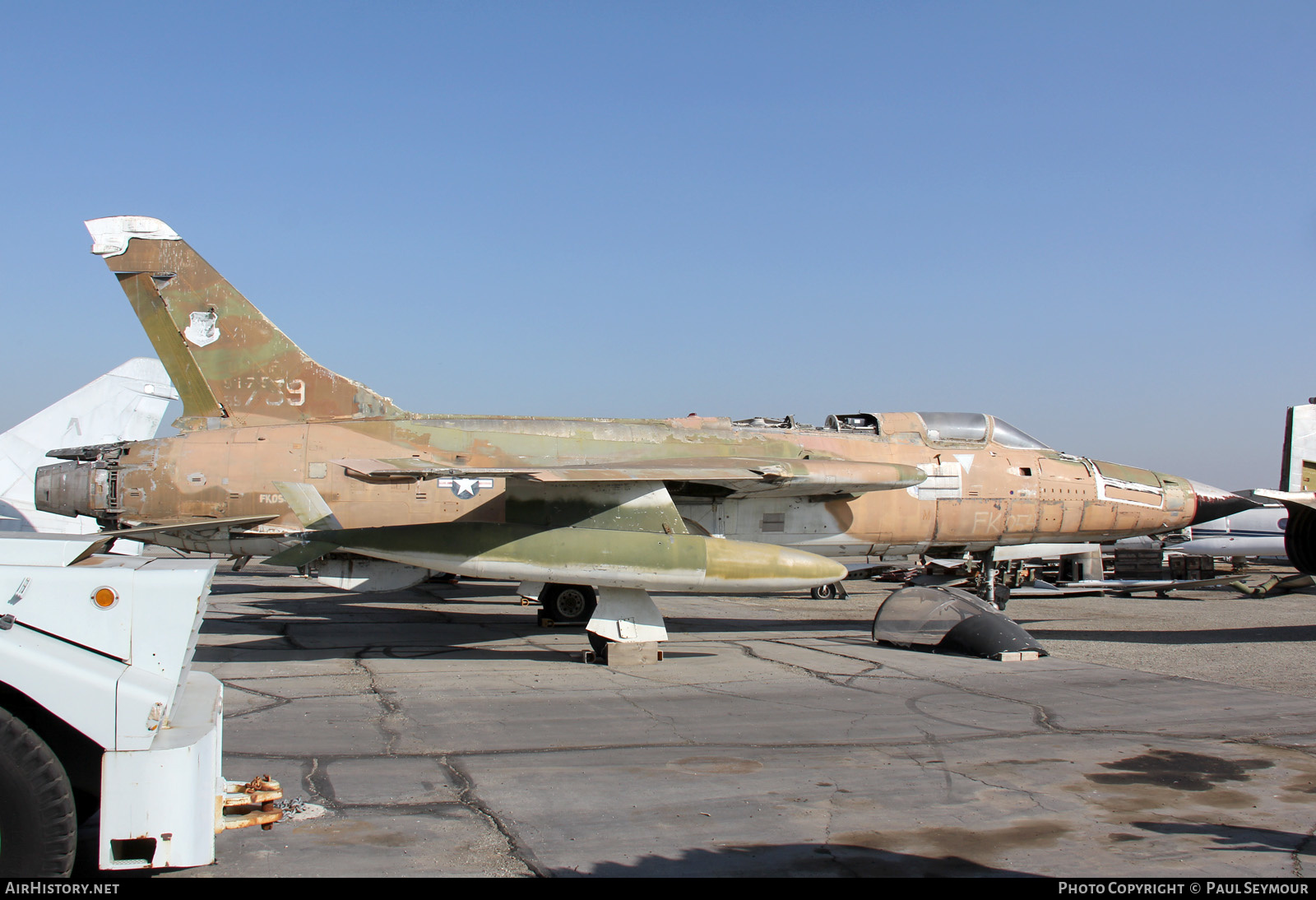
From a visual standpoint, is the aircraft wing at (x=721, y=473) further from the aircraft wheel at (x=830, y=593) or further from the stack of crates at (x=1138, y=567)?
the stack of crates at (x=1138, y=567)

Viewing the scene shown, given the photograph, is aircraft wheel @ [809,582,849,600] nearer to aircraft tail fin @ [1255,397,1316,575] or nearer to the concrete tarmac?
the concrete tarmac

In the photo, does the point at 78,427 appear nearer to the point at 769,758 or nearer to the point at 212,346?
the point at 212,346

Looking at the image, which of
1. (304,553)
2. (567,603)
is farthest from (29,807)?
(567,603)

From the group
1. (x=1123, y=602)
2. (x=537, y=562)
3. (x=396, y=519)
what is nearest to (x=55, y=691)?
(x=537, y=562)

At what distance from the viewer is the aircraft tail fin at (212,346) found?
40.2 feet

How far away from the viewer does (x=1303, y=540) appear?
12234mm

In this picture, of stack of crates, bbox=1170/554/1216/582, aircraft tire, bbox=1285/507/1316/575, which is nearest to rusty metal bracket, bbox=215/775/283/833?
aircraft tire, bbox=1285/507/1316/575

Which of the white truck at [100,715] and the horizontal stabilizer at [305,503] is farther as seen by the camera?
the horizontal stabilizer at [305,503]

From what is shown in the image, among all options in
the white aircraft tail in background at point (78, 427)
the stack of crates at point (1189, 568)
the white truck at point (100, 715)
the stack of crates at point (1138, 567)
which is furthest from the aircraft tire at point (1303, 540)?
the white aircraft tail in background at point (78, 427)

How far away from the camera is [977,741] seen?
258 inches

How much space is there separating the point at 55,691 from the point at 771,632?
11.1 m

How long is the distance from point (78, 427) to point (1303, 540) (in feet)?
75.2

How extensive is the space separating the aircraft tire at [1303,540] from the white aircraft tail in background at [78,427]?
20273 mm

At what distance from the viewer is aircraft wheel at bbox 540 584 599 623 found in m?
13.9
